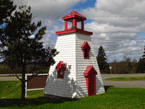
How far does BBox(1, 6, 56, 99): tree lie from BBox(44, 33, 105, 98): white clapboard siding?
2.94 m

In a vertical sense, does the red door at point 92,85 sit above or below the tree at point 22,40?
below

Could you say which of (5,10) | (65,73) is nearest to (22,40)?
(5,10)

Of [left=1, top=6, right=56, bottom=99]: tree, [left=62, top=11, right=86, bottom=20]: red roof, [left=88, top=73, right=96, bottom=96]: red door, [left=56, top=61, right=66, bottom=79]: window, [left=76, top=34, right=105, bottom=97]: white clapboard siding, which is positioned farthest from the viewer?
[left=62, top=11, right=86, bottom=20]: red roof

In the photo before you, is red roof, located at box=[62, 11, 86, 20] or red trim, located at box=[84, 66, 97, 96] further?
red roof, located at box=[62, 11, 86, 20]

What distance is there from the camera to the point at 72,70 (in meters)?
14.8

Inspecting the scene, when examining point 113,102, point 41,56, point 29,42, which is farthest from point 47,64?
point 113,102

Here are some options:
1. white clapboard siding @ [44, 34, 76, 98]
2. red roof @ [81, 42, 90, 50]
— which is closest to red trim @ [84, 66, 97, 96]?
white clapboard siding @ [44, 34, 76, 98]

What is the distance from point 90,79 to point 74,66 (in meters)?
2.23

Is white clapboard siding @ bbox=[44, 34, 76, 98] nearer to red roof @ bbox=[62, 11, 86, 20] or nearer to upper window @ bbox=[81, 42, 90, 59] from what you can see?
upper window @ bbox=[81, 42, 90, 59]

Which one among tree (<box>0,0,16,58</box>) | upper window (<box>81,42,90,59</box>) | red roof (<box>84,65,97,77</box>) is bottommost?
red roof (<box>84,65,97,77</box>)

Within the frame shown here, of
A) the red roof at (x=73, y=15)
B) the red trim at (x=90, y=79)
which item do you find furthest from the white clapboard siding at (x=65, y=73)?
the red roof at (x=73, y=15)

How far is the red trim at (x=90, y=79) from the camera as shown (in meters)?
15.2

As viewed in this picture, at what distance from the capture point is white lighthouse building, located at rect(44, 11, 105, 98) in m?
14.8

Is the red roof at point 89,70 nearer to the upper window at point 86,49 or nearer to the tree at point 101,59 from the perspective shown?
the upper window at point 86,49
